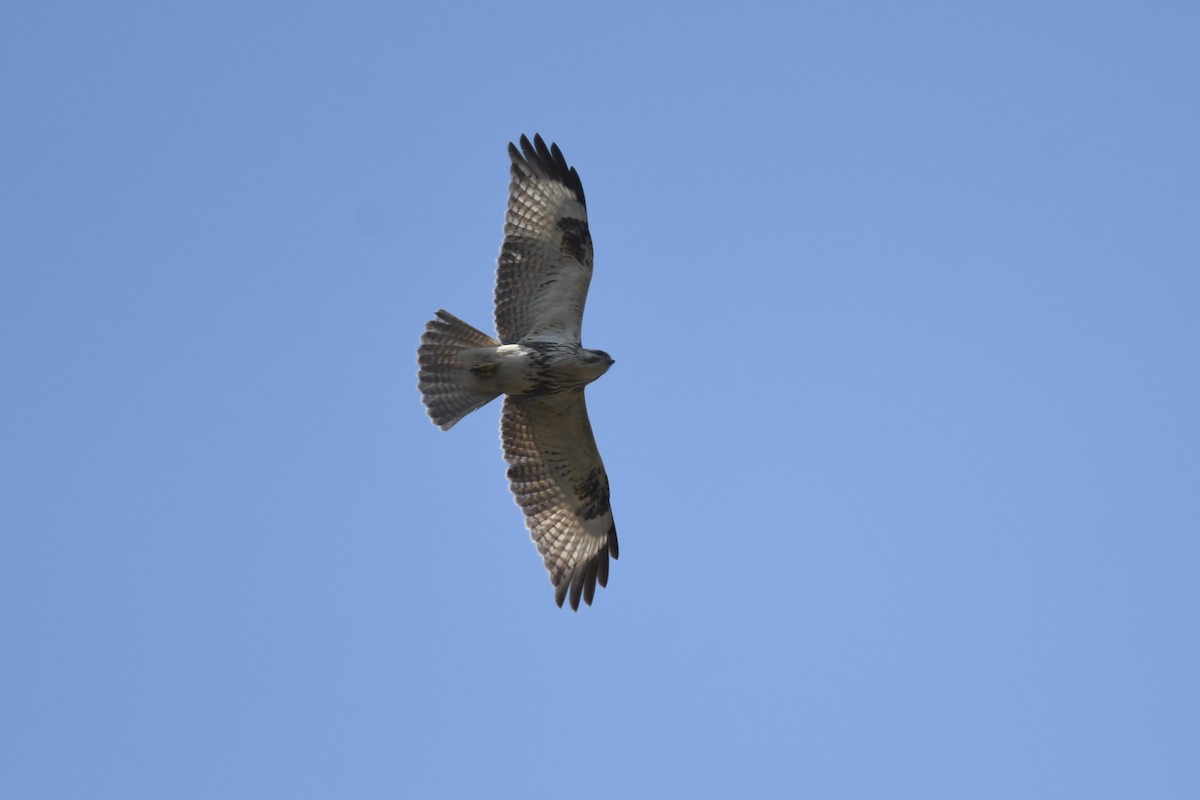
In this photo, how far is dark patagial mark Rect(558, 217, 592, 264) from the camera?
45.1ft

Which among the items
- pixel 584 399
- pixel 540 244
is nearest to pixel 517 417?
pixel 584 399

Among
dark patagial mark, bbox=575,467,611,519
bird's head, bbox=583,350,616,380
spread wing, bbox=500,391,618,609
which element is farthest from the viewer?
dark patagial mark, bbox=575,467,611,519

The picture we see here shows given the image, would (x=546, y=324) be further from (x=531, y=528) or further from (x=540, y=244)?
(x=531, y=528)

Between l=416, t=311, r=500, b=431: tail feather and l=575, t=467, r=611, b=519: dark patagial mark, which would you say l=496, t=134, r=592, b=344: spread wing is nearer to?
l=416, t=311, r=500, b=431: tail feather

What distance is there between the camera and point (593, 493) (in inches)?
579

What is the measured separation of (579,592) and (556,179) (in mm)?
3568

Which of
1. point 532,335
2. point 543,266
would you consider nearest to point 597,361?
point 532,335

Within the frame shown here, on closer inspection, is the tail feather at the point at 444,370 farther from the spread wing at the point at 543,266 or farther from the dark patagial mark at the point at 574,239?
the dark patagial mark at the point at 574,239

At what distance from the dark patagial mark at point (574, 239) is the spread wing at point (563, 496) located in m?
1.45

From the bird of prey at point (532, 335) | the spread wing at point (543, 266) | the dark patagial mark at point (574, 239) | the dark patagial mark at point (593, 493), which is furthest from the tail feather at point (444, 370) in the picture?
the dark patagial mark at point (593, 493)

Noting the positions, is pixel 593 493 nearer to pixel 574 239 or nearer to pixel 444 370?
pixel 444 370

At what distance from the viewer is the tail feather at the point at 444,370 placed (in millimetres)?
13594

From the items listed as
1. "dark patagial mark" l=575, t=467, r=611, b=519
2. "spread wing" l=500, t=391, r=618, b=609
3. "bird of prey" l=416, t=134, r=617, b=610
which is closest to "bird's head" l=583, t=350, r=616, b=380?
"bird of prey" l=416, t=134, r=617, b=610

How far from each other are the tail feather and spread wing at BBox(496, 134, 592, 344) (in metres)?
0.35
